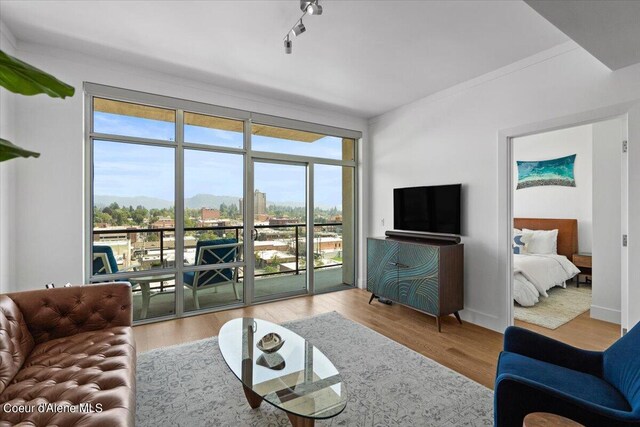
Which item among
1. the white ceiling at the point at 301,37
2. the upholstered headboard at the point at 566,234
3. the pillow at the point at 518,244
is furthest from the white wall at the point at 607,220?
the upholstered headboard at the point at 566,234

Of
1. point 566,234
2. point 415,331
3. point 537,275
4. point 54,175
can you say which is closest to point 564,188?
point 566,234

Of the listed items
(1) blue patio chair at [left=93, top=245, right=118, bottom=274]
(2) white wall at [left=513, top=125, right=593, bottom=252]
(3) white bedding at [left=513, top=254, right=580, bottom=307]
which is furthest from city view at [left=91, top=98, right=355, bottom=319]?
(2) white wall at [left=513, top=125, right=593, bottom=252]

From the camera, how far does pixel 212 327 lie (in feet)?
11.3

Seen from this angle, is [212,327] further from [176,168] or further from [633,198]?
[633,198]

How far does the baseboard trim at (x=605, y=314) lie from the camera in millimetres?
3440

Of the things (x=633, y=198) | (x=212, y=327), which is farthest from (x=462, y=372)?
(x=212, y=327)

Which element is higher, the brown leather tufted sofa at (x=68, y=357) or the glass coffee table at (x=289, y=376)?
the brown leather tufted sofa at (x=68, y=357)

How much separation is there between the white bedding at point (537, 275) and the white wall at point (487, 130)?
102 centimetres

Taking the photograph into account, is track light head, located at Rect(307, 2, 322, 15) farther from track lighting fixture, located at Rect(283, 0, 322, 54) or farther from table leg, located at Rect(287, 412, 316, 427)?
table leg, located at Rect(287, 412, 316, 427)

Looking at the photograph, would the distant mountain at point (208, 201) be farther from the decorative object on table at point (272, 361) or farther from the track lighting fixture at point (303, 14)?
the decorative object on table at point (272, 361)

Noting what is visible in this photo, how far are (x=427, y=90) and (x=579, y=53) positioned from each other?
5.02ft

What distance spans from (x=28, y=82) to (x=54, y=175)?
307cm

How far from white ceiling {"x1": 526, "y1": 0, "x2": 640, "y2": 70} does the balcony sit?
3.63 meters

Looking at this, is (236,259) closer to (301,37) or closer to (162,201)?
(162,201)
